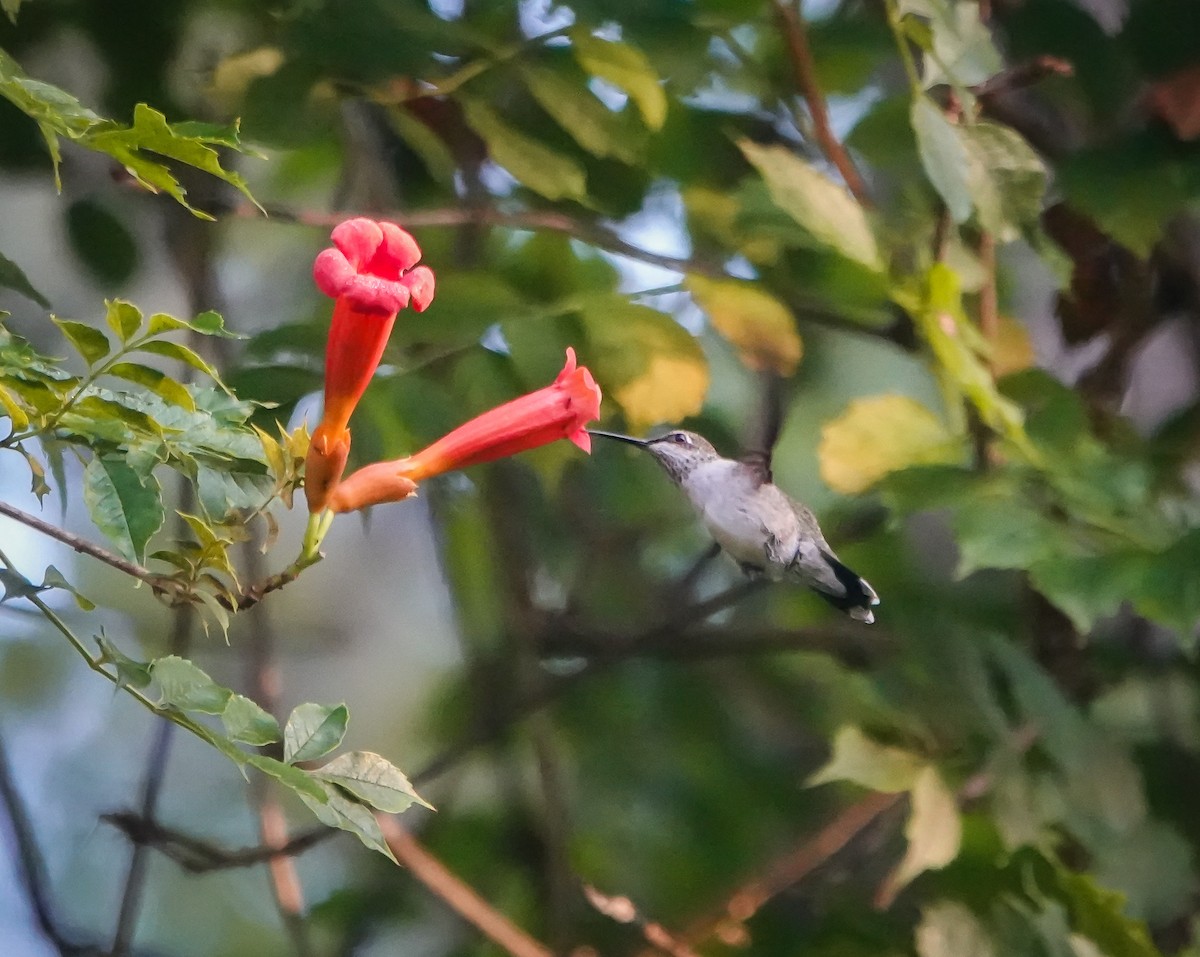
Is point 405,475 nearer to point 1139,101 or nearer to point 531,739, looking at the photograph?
point 531,739

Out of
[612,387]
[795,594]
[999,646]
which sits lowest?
[795,594]

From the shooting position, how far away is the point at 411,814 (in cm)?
100

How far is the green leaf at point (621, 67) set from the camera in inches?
30.4

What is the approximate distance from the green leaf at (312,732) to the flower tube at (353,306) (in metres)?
0.07

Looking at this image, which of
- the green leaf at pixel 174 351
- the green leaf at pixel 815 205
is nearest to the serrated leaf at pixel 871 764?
the green leaf at pixel 815 205

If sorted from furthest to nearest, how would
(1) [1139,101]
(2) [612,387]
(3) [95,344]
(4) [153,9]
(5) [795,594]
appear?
(5) [795,594] → (1) [1139,101] → (4) [153,9] → (2) [612,387] → (3) [95,344]

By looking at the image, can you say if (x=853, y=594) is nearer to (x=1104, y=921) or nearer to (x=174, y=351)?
(x=174, y=351)

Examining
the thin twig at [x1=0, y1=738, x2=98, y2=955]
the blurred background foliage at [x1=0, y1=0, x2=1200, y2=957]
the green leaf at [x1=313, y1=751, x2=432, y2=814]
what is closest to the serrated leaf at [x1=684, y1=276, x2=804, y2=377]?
the blurred background foliage at [x1=0, y1=0, x2=1200, y2=957]

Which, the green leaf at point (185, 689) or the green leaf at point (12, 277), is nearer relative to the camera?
the green leaf at point (185, 689)

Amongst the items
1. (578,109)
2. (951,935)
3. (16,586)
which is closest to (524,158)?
(578,109)

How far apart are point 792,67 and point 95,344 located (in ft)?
2.33

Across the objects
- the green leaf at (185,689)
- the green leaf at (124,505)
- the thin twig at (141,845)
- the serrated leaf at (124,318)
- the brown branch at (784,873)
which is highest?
the serrated leaf at (124,318)

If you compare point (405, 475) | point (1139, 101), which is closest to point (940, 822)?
point (405, 475)

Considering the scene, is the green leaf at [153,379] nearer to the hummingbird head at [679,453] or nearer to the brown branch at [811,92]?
the hummingbird head at [679,453]
